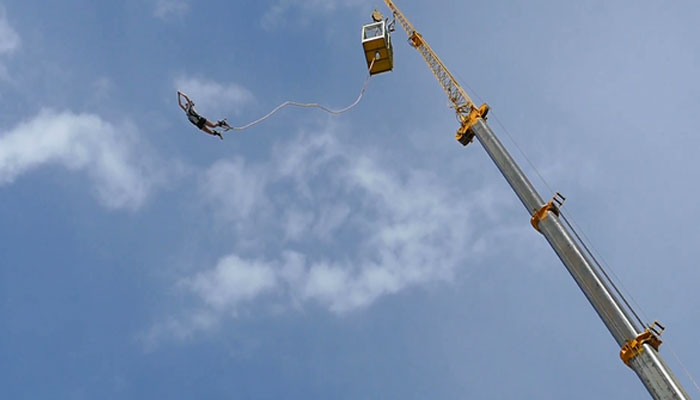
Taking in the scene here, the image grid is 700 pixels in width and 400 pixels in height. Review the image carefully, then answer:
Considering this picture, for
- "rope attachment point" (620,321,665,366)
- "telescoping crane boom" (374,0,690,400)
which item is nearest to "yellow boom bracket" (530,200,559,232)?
"telescoping crane boom" (374,0,690,400)

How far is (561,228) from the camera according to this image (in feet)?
98.8

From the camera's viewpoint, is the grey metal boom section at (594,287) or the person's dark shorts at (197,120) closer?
the grey metal boom section at (594,287)

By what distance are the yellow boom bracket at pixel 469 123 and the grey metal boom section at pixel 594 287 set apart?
4.77 meters

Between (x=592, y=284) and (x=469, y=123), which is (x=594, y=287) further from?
(x=469, y=123)

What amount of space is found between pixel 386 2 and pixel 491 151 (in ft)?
77.7

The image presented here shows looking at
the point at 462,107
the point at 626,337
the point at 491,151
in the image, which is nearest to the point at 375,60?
the point at 462,107

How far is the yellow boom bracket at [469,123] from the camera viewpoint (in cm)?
3897

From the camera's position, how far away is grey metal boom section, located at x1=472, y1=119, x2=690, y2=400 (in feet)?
81.6

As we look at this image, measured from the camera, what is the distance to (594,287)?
27.7 meters

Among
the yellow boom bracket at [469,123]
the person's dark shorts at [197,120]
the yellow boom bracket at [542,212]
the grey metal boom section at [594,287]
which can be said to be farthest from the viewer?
the yellow boom bracket at [469,123]

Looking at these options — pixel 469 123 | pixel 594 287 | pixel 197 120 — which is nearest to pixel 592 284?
pixel 594 287

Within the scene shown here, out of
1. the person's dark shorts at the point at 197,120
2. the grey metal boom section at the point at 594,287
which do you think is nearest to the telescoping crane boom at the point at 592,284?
the grey metal boom section at the point at 594,287

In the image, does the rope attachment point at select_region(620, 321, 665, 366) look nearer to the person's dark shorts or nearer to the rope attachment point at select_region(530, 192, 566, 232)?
the rope attachment point at select_region(530, 192, 566, 232)

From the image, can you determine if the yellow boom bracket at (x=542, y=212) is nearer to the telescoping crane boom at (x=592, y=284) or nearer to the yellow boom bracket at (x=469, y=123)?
the telescoping crane boom at (x=592, y=284)
